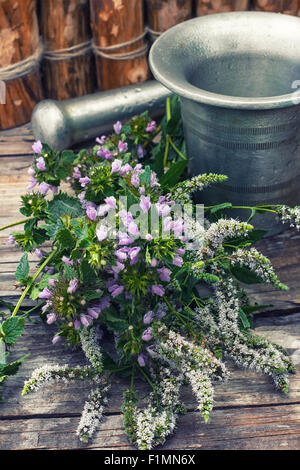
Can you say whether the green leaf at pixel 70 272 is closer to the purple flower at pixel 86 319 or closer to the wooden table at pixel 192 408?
the purple flower at pixel 86 319

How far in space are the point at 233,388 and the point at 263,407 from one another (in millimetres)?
77

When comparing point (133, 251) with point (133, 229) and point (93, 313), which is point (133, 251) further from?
point (93, 313)

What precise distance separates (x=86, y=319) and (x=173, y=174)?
1.55ft

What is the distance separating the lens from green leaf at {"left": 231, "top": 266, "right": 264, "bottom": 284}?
142cm

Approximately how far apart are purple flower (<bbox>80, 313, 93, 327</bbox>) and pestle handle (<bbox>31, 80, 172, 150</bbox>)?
869 millimetres

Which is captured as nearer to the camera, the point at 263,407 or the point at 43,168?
the point at 263,407

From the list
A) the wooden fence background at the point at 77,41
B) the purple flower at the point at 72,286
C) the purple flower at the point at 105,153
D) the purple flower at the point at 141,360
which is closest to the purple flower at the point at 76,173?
the purple flower at the point at 105,153

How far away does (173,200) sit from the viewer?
53.9 inches

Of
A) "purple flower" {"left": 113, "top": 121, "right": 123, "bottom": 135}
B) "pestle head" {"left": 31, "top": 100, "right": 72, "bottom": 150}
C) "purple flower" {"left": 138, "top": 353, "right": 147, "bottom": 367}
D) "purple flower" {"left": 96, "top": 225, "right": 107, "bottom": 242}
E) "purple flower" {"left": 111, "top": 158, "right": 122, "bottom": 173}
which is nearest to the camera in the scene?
"purple flower" {"left": 96, "top": 225, "right": 107, "bottom": 242}

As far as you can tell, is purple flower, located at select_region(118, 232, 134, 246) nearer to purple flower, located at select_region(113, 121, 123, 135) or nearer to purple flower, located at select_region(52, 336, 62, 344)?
purple flower, located at select_region(52, 336, 62, 344)

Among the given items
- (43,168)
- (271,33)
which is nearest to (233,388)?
(43,168)

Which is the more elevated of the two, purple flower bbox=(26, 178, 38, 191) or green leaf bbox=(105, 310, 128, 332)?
purple flower bbox=(26, 178, 38, 191)

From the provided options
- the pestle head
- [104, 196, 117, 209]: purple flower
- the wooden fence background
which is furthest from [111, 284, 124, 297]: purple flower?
the wooden fence background

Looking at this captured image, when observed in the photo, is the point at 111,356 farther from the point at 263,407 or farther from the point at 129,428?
the point at 263,407
